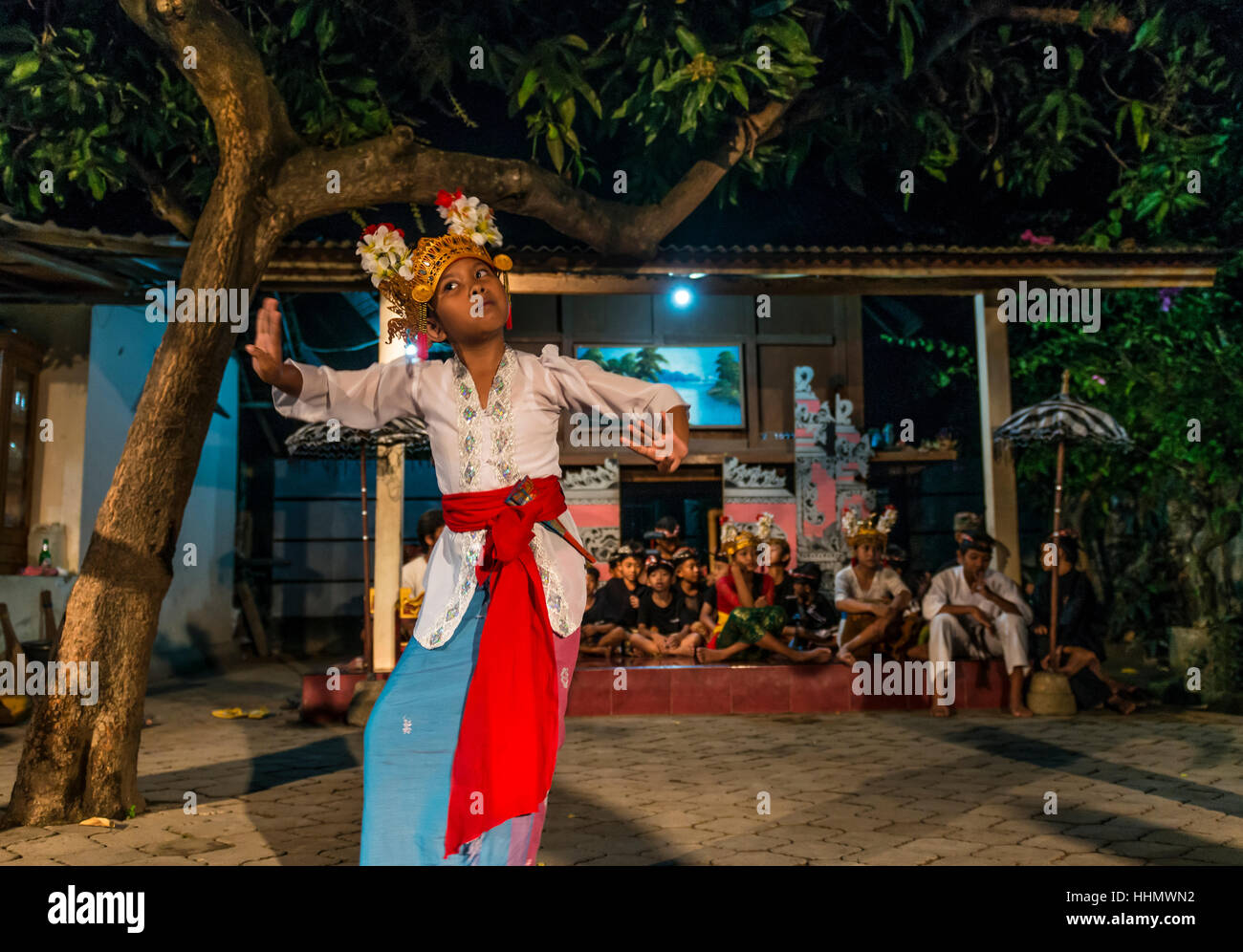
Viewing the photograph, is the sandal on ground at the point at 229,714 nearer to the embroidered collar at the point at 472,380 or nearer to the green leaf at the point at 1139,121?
the embroidered collar at the point at 472,380

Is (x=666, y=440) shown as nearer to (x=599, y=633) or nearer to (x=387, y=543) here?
(x=387, y=543)

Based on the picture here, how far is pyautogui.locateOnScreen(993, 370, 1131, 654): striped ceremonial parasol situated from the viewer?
28.8 ft

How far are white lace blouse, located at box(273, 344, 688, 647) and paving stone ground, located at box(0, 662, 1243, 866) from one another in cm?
177

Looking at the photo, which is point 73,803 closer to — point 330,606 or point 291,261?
point 291,261

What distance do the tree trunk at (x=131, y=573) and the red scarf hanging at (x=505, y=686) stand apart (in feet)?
8.82

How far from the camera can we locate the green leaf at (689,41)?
6395mm

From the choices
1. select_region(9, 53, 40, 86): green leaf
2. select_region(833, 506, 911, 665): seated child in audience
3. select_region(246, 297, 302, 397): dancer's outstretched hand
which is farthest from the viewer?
select_region(833, 506, 911, 665): seated child in audience

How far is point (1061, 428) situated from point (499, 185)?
16.2 ft

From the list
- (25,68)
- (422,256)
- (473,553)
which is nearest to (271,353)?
(422,256)

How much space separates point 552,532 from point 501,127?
Answer: 7426mm

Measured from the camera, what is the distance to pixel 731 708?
921 centimetres

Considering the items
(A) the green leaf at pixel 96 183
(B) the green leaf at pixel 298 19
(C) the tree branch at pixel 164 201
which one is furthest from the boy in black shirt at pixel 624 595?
(B) the green leaf at pixel 298 19

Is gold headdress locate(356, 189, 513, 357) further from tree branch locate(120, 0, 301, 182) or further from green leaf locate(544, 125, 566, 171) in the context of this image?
green leaf locate(544, 125, 566, 171)

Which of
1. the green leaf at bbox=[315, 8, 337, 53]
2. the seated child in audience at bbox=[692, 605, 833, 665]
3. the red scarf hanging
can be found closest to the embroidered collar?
the red scarf hanging
